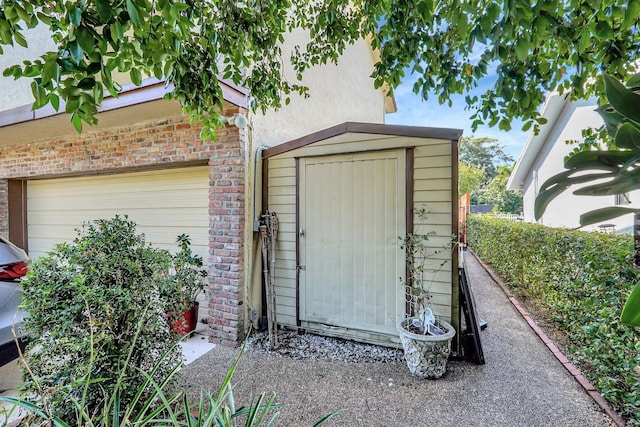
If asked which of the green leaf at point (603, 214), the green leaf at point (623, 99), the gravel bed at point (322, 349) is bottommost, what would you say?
the gravel bed at point (322, 349)

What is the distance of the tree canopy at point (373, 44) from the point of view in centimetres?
133

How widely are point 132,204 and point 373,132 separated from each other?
3854 mm

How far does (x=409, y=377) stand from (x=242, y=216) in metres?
2.44

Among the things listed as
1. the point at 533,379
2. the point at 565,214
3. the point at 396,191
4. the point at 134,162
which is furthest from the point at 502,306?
the point at 134,162

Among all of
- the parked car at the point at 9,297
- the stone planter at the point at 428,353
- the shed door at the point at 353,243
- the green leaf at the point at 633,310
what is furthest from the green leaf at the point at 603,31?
the parked car at the point at 9,297

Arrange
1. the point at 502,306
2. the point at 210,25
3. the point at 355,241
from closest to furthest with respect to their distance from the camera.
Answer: the point at 210,25, the point at 355,241, the point at 502,306

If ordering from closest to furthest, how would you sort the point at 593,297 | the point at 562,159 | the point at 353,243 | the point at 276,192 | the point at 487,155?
the point at 593,297
the point at 353,243
the point at 276,192
the point at 562,159
the point at 487,155

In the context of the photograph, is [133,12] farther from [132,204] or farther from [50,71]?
[132,204]

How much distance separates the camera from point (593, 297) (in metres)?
2.59

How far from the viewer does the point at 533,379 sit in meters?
2.74

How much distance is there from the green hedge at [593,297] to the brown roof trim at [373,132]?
1.68 meters

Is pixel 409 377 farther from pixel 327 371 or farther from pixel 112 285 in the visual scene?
pixel 112 285

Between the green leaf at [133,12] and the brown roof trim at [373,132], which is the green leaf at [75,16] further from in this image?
the brown roof trim at [373,132]

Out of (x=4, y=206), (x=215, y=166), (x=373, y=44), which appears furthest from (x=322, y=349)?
(x=4, y=206)
